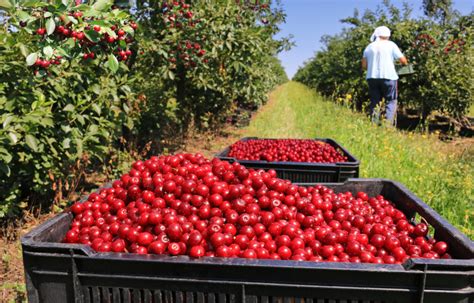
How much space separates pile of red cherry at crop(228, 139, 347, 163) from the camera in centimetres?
377

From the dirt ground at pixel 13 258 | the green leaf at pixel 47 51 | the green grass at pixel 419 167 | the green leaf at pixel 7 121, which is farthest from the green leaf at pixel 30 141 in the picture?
the green grass at pixel 419 167

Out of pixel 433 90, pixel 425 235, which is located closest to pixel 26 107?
pixel 425 235

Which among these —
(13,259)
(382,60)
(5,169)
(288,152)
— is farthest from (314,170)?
(382,60)

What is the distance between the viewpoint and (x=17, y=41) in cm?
276

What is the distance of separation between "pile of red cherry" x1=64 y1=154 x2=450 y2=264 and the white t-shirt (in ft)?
19.2

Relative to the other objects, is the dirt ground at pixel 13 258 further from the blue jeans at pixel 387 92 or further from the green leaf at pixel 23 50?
the blue jeans at pixel 387 92

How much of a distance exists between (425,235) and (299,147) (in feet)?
7.49

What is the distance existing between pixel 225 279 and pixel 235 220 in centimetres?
46

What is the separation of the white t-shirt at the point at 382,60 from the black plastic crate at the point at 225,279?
6578 millimetres

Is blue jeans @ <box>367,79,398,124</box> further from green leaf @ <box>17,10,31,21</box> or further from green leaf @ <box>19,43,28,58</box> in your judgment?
green leaf @ <box>17,10,31,21</box>

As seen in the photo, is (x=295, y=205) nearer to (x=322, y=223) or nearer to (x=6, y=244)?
(x=322, y=223)

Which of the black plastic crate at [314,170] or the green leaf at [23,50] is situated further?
the black plastic crate at [314,170]

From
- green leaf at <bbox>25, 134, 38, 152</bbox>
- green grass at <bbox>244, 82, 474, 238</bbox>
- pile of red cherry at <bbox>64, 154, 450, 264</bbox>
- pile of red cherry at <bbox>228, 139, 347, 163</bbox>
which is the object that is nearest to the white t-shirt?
green grass at <bbox>244, 82, 474, 238</bbox>

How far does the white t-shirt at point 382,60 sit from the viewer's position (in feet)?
24.2
